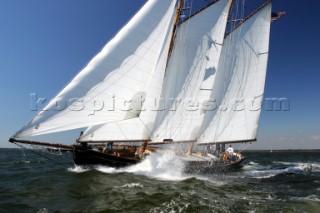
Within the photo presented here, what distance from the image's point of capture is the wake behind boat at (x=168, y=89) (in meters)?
17.1

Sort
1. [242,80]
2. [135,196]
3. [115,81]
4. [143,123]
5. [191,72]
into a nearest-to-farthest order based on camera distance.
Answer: [135,196], [115,81], [143,123], [191,72], [242,80]

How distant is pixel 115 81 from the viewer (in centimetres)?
1831

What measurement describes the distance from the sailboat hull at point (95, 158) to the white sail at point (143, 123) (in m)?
0.90

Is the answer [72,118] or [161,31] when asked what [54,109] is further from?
[161,31]

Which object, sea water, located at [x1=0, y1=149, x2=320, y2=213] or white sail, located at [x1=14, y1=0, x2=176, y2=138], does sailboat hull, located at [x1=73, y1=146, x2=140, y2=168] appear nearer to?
sea water, located at [x1=0, y1=149, x2=320, y2=213]

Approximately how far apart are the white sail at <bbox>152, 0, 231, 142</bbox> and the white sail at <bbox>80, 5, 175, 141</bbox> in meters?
1.16

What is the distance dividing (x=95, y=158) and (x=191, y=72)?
11.7 metres

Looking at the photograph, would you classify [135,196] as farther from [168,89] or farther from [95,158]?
[168,89]

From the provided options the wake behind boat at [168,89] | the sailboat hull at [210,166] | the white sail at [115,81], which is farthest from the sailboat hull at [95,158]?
the sailboat hull at [210,166]

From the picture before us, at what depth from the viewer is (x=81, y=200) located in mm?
11227

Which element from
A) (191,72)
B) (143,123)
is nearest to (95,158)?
(143,123)

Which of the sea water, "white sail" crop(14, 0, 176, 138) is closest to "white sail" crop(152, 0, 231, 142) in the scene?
"white sail" crop(14, 0, 176, 138)

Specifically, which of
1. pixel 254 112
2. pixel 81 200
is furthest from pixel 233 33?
pixel 81 200

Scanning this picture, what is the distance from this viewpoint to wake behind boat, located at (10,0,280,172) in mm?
17125
